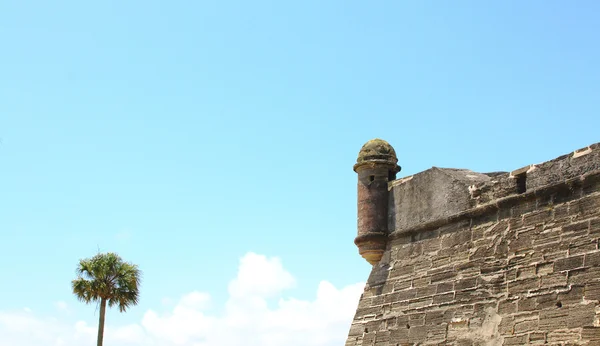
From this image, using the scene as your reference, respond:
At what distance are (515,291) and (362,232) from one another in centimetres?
286

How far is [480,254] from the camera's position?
9.45 metres

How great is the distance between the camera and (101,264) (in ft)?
79.1

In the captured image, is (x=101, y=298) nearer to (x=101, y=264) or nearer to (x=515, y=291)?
(x=101, y=264)

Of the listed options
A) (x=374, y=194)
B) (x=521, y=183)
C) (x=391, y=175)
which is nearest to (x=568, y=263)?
(x=521, y=183)

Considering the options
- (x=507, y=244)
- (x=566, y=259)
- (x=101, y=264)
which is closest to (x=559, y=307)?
(x=566, y=259)

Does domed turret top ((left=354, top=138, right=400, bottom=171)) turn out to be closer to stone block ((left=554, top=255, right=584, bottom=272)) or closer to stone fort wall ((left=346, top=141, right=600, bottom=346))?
stone fort wall ((left=346, top=141, right=600, bottom=346))

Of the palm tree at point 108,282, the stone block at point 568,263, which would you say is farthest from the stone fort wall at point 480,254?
the palm tree at point 108,282

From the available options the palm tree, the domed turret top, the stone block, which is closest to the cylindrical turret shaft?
the domed turret top

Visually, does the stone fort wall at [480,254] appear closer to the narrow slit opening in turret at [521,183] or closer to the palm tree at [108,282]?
the narrow slit opening in turret at [521,183]

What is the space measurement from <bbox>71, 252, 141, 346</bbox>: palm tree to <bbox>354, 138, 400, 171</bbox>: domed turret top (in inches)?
559

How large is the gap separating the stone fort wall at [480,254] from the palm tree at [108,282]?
14265 millimetres

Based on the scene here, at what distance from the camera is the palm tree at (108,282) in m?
24.0

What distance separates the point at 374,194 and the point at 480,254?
2.23 meters

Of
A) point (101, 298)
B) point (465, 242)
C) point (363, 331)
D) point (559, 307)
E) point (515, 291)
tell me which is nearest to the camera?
point (559, 307)
